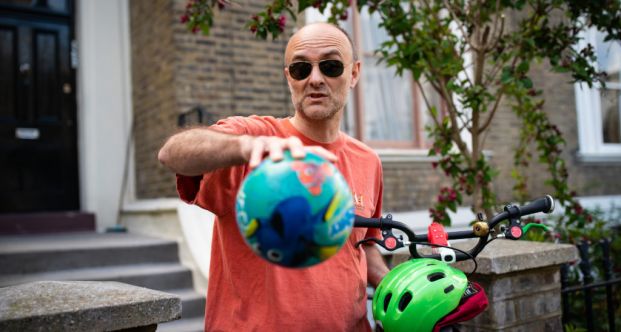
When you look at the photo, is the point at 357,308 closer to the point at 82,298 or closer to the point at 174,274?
the point at 82,298

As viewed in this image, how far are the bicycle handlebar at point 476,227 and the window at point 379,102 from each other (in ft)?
16.6

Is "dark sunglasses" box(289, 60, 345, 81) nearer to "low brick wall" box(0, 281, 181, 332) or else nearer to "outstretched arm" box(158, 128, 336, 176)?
"outstretched arm" box(158, 128, 336, 176)

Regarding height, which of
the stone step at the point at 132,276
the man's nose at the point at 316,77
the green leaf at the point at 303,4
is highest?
the green leaf at the point at 303,4

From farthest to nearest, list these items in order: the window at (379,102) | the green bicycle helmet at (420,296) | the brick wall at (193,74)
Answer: the window at (379,102) < the brick wall at (193,74) < the green bicycle helmet at (420,296)

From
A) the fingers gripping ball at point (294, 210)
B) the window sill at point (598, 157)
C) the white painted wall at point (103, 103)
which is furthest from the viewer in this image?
the window sill at point (598, 157)

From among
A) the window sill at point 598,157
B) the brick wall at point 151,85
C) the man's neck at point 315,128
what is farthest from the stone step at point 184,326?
the window sill at point 598,157

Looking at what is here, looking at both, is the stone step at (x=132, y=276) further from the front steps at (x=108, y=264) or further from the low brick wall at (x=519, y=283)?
the low brick wall at (x=519, y=283)

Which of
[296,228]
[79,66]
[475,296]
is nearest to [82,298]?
[296,228]

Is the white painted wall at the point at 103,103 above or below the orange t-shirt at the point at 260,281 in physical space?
above

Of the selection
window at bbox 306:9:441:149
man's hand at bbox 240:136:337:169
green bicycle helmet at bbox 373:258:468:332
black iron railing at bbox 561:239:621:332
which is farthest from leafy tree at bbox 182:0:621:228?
window at bbox 306:9:441:149

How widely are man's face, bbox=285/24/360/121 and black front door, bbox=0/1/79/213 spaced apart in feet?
17.2

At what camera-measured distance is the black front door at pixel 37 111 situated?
6.07m

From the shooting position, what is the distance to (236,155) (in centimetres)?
135

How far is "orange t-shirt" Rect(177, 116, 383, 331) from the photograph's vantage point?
1728 mm
